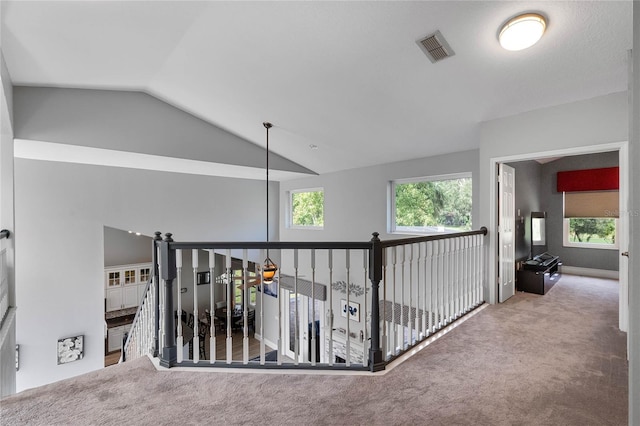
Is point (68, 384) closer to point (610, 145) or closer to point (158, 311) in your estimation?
point (158, 311)

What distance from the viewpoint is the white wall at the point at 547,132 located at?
2896 millimetres

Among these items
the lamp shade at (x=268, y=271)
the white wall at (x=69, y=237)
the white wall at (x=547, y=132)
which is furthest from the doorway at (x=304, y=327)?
the white wall at (x=547, y=132)

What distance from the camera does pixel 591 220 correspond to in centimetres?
557

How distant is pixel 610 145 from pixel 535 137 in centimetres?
64

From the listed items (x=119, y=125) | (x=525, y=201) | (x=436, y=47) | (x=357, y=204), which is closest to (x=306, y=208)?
(x=357, y=204)

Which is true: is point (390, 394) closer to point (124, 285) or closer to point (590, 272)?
point (590, 272)

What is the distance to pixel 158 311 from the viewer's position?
2.41m

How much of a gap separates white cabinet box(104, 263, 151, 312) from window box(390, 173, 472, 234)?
24.6 ft

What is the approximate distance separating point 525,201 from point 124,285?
9.97 meters

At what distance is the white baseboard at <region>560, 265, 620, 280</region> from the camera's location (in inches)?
204

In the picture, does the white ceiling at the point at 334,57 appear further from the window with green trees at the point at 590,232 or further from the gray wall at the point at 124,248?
the gray wall at the point at 124,248

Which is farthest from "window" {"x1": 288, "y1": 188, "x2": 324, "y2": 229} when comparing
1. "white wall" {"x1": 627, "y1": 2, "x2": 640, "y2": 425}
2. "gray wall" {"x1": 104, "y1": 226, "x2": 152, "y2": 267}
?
"white wall" {"x1": 627, "y1": 2, "x2": 640, "y2": 425}

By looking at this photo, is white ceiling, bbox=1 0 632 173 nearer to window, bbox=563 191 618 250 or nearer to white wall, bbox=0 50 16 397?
white wall, bbox=0 50 16 397

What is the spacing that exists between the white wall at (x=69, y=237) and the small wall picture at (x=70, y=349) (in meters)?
0.08
